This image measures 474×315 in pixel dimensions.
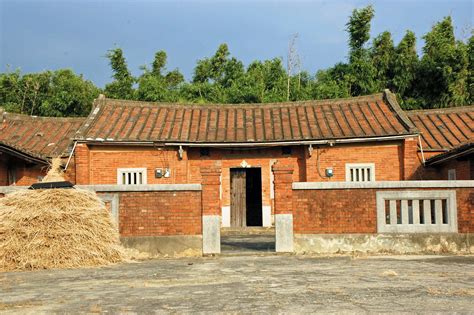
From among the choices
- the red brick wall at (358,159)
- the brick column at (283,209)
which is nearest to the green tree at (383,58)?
the red brick wall at (358,159)

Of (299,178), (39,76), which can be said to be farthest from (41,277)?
(39,76)

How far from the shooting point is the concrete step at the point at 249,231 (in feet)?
64.3

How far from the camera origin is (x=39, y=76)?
1464 inches

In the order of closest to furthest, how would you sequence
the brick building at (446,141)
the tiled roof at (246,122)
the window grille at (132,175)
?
the brick building at (446,141) → the tiled roof at (246,122) → the window grille at (132,175)

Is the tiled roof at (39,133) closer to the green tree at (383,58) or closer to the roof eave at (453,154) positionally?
the roof eave at (453,154)

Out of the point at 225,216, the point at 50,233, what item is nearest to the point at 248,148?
the point at 225,216

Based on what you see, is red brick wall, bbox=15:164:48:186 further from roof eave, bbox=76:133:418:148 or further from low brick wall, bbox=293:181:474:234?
low brick wall, bbox=293:181:474:234

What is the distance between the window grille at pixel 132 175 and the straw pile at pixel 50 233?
7.85 metres

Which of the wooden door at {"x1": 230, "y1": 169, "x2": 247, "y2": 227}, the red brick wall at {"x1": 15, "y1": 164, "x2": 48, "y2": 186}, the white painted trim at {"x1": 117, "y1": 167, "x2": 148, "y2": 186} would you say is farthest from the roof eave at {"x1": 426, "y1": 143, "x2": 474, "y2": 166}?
the red brick wall at {"x1": 15, "y1": 164, "x2": 48, "y2": 186}

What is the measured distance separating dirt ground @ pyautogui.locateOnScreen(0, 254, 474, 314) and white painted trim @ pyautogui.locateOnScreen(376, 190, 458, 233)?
1062 mm

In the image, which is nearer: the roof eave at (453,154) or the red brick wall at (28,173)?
the roof eave at (453,154)

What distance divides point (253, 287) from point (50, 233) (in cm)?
495

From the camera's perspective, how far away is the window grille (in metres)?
19.6

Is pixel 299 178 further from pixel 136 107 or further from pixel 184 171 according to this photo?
pixel 136 107
